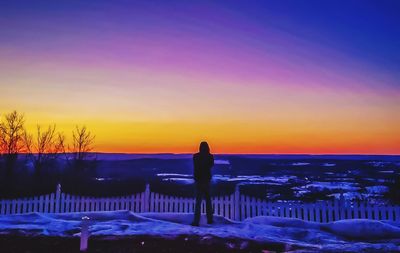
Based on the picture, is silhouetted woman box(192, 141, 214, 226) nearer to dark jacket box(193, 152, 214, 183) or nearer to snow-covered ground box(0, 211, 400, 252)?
dark jacket box(193, 152, 214, 183)

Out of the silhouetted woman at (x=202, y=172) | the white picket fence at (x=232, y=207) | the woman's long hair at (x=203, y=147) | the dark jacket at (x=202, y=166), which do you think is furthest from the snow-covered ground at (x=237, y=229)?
the woman's long hair at (x=203, y=147)

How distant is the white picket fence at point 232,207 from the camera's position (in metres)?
12.4

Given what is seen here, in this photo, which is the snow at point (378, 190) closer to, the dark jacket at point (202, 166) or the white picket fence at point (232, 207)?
the white picket fence at point (232, 207)

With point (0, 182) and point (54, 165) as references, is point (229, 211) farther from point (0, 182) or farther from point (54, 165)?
point (54, 165)

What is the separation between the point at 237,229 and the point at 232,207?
3.35m

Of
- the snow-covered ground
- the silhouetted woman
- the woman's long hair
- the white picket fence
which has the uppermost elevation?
the woman's long hair

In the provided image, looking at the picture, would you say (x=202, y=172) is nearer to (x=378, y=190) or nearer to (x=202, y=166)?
(x=202, y=166)

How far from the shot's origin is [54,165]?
105ft

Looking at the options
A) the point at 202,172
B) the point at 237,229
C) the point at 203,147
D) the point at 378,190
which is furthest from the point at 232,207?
the point at 378,190

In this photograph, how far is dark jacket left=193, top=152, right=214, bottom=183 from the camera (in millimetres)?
10695

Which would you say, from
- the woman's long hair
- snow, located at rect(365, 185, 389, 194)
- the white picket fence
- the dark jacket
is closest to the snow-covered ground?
the white picket fence

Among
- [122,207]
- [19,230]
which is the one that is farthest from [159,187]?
[19,230]

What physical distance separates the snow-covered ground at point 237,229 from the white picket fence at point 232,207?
1.16 meters

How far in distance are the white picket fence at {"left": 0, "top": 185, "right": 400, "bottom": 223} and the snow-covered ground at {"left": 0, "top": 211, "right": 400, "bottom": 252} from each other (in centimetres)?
116
